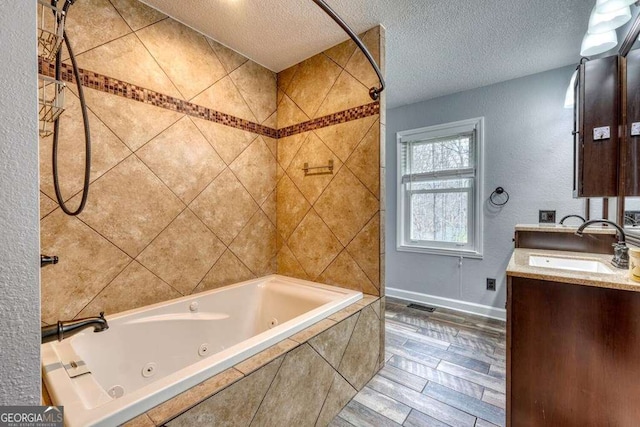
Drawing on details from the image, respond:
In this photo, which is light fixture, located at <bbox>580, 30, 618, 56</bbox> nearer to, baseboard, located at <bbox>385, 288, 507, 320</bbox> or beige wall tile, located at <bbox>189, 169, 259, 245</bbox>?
baseboard, located at <bbox>385, 288, 507, 320</bbox>

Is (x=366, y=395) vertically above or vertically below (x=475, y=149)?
below

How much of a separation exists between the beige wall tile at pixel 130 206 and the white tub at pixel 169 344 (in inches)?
17.7

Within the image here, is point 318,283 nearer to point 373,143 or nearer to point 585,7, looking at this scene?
point 373,143

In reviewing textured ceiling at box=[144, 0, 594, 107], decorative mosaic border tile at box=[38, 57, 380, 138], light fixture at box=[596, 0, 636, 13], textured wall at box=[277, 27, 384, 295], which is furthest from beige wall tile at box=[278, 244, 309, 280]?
light fixture at box=[596, 0, 636, 13]

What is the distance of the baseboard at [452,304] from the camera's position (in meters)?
2.74

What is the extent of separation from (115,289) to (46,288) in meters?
0.29

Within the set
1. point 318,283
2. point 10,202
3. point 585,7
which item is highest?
point 585,7

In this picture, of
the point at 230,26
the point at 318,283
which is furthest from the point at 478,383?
the point at 230,26

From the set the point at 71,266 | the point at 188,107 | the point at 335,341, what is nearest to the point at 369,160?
the point at 335,341

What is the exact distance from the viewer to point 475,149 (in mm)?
2871

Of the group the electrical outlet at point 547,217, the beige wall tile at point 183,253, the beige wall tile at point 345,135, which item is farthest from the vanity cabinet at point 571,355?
the beige wall tile at point 183,253

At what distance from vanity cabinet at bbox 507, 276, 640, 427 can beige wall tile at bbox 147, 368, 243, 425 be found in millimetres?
1295

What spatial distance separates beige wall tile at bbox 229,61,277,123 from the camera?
2.23 m

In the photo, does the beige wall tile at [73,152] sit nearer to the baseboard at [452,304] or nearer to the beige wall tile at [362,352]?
the beige wall tile at [362,352]
